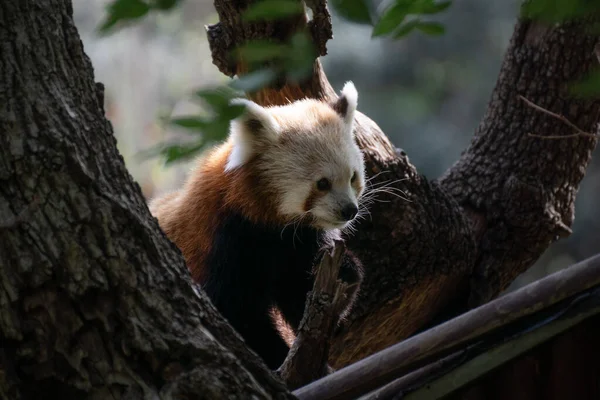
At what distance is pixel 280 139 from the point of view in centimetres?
305

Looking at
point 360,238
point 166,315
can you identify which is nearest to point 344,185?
point 360,238

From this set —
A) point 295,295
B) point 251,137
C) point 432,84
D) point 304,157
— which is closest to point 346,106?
point 304,157

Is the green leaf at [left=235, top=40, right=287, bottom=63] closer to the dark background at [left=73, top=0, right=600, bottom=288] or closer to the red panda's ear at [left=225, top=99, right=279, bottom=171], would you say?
the red panda's ear at [left=225, top=99, right=279, bottom=171]

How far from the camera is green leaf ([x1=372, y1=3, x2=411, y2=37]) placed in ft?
3.06

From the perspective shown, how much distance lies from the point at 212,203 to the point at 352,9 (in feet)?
7.29

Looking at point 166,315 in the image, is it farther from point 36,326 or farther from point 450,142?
point 450,142

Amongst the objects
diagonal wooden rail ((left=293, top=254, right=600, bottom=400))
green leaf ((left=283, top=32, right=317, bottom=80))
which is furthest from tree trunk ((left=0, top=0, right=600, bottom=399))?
green leaf ((left=283, top=32, right=317, bottom=80))

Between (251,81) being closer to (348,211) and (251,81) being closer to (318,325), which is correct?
(318,325)

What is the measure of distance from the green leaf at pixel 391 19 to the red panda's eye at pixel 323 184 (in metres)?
2.01

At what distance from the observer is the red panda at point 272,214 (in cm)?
287

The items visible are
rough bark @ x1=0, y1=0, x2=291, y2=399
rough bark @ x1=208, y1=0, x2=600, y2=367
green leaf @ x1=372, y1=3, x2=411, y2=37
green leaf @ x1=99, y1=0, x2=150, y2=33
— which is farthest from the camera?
rough bark @ x1=208, y1=0, x2=600, y2=367

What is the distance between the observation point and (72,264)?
1.48 metres

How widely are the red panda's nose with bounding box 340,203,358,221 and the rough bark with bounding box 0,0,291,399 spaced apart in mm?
1278

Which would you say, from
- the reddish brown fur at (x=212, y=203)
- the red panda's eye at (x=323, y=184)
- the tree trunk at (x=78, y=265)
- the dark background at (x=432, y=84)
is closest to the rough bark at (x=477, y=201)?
the red panda's eye at (x=323, y=184)
